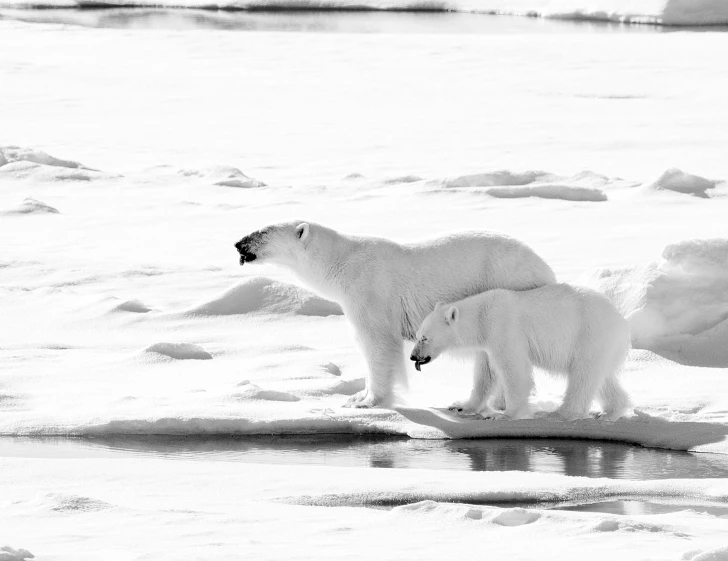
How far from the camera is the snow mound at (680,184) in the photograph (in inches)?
415

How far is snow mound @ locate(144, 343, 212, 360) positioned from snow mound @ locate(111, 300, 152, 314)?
42.2 inches

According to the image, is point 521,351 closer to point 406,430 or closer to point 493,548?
point 406,430

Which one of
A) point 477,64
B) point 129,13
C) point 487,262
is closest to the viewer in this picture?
point 487,262

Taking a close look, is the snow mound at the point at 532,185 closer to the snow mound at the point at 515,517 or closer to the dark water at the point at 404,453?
the dark water at the point at 404,453

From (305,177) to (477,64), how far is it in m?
9.20

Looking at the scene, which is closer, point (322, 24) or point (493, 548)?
point (493, 548)

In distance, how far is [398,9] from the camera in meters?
38.0

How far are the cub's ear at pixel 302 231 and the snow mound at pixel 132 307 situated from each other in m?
2.01

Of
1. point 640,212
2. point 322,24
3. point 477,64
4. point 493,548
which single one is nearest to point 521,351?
point 493,548

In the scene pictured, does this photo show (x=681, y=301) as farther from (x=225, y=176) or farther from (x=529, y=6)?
(x=529, y=6)

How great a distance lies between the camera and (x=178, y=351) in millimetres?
6180

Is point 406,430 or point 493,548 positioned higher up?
point 493,548

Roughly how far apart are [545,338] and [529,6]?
32.7 meters

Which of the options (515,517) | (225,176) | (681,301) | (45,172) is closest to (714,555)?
(515,517)
